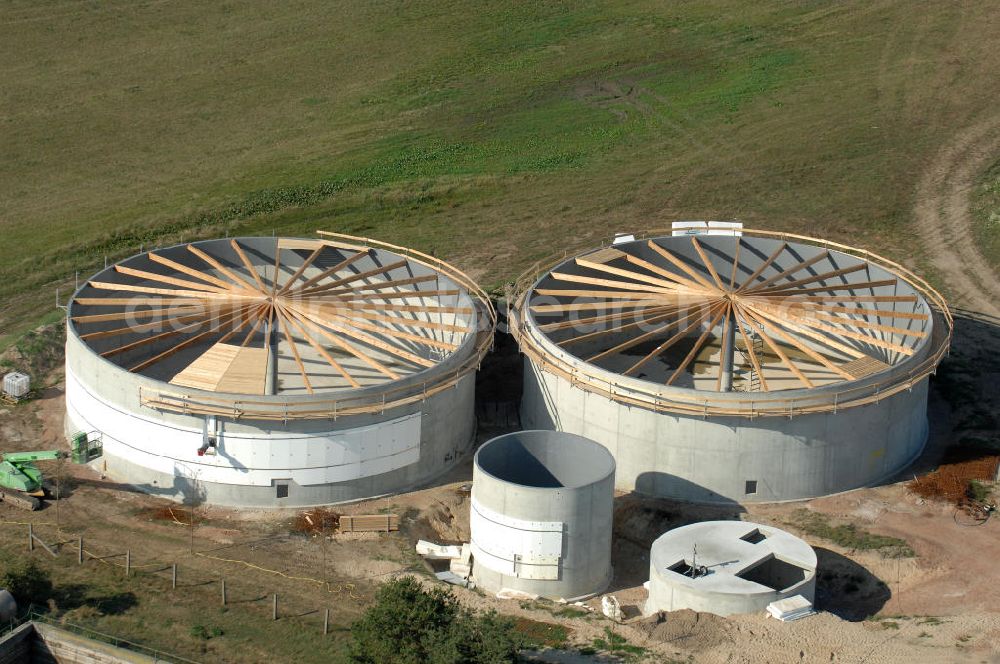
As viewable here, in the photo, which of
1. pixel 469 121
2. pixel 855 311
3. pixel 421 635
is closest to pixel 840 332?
pixel 855 311

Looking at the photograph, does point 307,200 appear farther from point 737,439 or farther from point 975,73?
point 975,73

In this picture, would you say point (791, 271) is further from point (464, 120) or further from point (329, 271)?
point (464, 120)

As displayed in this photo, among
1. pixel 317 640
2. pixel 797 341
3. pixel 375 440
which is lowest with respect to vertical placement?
pixel 317 640

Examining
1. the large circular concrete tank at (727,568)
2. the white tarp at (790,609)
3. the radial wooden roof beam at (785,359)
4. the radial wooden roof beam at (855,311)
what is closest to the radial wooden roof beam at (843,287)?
the radial wooden roof beam at (855,311)

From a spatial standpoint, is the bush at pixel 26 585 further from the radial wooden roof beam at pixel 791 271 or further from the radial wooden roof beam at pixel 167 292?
the radial wooden roof beam at pixel 791 271

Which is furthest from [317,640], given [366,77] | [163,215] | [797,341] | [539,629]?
[366,77]
